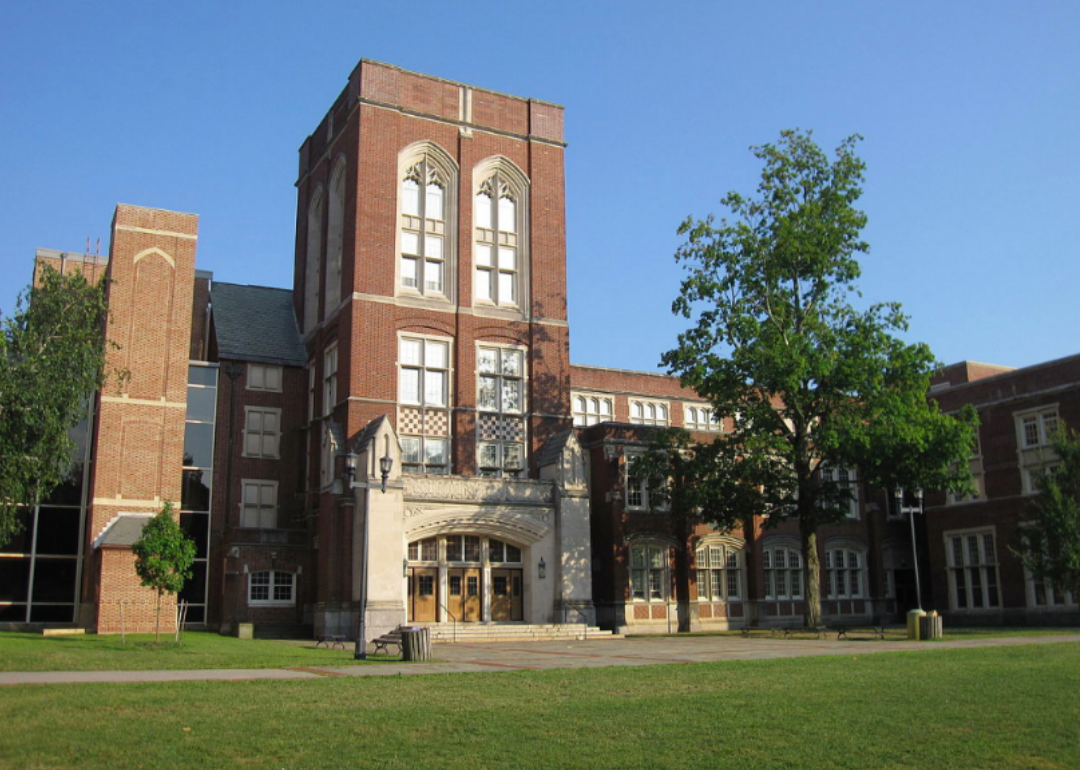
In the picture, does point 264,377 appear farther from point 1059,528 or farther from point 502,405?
point 1059,528

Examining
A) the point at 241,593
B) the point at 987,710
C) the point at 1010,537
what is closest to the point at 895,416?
the point at 1010,537

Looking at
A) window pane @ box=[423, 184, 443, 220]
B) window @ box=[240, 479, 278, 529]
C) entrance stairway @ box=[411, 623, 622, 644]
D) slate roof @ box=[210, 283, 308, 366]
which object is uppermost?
window pane @ box=[423, 184, 443, 220]

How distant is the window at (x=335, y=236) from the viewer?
134 ft

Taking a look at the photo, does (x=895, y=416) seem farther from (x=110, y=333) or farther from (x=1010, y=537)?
(x=110, y=333)

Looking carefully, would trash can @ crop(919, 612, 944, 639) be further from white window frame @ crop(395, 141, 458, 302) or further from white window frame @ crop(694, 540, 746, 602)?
white window frame @ crop(395, 141, 458, 302)

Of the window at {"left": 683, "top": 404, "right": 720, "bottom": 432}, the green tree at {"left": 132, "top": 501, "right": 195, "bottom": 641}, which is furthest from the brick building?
the window at {"left": 683, "top": 404, "right": 720, "bottom": 432}

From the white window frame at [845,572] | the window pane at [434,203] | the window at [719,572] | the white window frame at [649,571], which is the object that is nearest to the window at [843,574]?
the white window frame at [845,572]

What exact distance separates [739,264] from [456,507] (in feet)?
43.5

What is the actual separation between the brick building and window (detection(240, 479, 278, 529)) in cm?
11

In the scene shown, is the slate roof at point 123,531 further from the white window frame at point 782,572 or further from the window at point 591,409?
the white window frame at point 782,572

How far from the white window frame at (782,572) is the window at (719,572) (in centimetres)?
149

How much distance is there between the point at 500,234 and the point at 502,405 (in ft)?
23.8

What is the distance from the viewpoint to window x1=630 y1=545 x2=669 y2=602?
40469 mm

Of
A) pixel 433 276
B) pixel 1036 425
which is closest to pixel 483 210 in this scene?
pixel 433 276
